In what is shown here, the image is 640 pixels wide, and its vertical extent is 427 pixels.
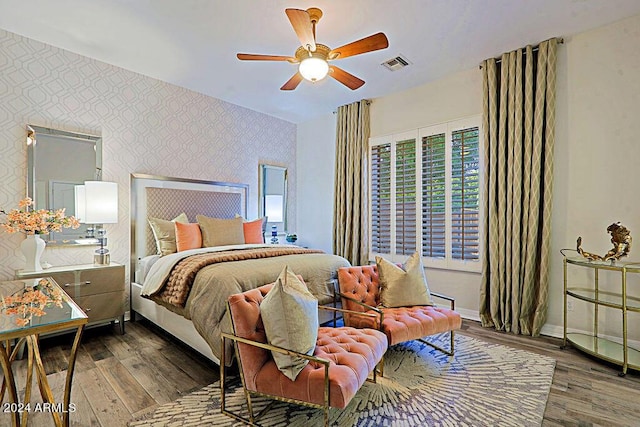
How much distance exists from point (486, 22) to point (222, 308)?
3344 millimetres

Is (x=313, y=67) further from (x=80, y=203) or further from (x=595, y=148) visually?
(x=595, y=148)

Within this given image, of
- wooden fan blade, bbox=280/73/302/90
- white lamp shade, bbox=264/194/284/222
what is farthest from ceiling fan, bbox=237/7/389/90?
white lamp shade, bbox=264/194/284/222

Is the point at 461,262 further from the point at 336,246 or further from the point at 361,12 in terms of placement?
the point at 361,12

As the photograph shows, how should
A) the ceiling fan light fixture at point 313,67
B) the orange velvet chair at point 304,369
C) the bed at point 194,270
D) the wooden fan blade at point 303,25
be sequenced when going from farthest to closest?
the ceiling fan light fixture at point 313,67, the bed at point 194,270, the wooden fan blade at point 303,25, the orange velvet chair at point 304,369

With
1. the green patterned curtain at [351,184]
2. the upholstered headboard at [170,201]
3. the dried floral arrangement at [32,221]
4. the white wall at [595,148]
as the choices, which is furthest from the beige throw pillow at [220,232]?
the white wall at [595,148]

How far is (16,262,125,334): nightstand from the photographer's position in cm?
307

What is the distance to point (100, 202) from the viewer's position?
3.31m

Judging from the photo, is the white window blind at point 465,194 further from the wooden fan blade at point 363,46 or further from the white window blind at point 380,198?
the wooden fan blade at point 363,46

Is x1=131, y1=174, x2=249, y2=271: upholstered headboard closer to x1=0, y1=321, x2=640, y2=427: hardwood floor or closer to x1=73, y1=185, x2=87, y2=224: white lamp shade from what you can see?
x1=73, y1=185, x2=87, y2=224: white lamp shade

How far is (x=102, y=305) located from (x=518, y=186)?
4.45 meters

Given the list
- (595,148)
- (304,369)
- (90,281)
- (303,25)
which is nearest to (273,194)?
(90,281)

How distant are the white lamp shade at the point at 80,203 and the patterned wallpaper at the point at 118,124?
1.24ft

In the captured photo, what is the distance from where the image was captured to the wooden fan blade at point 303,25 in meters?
2.15

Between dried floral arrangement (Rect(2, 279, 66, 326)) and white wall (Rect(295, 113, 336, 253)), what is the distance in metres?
3.94
